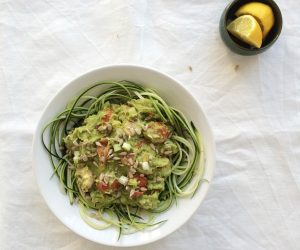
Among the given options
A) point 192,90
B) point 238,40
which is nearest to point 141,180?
point 192,90

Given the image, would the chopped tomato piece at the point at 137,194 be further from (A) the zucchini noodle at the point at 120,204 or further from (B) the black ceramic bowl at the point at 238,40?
(B) the black ceramic bowl at the point at 238,40

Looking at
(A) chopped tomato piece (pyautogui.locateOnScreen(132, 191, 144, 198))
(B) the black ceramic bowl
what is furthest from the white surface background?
(A) chopped tomato piece (pyautogui.locateOnScreen(132, 191, 144, 198))

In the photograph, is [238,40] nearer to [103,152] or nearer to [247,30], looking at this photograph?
[247,30]

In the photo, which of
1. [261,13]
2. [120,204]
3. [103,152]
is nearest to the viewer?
[103,152]

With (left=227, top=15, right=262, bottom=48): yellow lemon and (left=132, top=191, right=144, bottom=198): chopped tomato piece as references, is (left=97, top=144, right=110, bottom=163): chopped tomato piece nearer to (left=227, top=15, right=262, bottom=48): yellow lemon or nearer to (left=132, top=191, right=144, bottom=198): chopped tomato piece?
(left=132, top=191, right=144, bottom=198): chopped tomato piece

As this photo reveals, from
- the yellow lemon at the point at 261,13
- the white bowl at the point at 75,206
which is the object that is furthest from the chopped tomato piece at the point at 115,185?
the yellow lemon at the point at 261,13

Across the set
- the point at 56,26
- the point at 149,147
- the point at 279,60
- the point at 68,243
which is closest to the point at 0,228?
the point at 68,243
